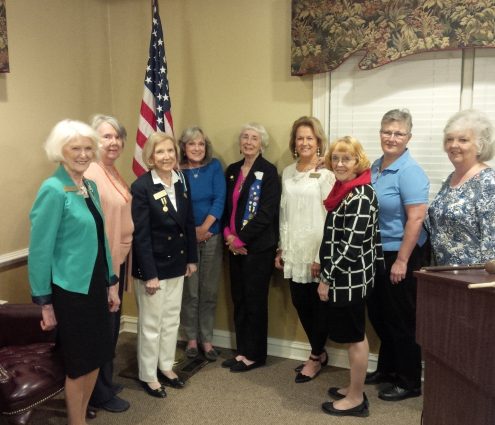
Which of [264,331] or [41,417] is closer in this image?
[41,417]

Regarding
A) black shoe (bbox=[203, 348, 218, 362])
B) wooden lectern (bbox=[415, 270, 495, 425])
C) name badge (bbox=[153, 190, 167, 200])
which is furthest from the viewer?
black shoe (bbox=[203, 348, 218, 362])

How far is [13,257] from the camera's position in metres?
2.97

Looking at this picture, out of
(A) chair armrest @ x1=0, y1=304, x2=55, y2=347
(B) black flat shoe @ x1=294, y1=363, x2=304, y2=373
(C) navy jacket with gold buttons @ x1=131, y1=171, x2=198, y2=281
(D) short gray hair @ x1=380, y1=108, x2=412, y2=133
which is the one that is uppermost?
(D) short gray hair @ x1=380, y1=108, x2=412, y2=133

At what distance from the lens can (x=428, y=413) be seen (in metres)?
1.79

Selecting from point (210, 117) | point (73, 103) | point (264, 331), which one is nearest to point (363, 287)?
point (264, 331)

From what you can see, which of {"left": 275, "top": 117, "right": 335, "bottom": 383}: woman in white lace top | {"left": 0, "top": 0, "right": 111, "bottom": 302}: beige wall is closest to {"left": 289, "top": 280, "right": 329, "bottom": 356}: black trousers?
{"left": 275, "top": 117, "right": 335, "bottom": 383}: woman in white lace top

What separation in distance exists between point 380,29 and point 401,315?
162cm

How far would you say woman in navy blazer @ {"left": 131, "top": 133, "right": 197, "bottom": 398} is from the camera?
2.77 m

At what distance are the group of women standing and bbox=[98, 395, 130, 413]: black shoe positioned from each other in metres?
0.02

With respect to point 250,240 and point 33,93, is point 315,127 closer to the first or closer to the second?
point 250,240

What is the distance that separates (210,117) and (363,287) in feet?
5.43

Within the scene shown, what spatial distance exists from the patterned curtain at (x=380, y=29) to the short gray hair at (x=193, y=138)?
0.70 m

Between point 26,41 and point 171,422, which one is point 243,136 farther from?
point 171,422

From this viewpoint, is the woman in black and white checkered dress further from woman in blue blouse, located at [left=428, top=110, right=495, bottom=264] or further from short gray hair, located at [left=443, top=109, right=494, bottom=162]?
short gray hair, located at [left=443, top=109, right=494, bottom=162]
